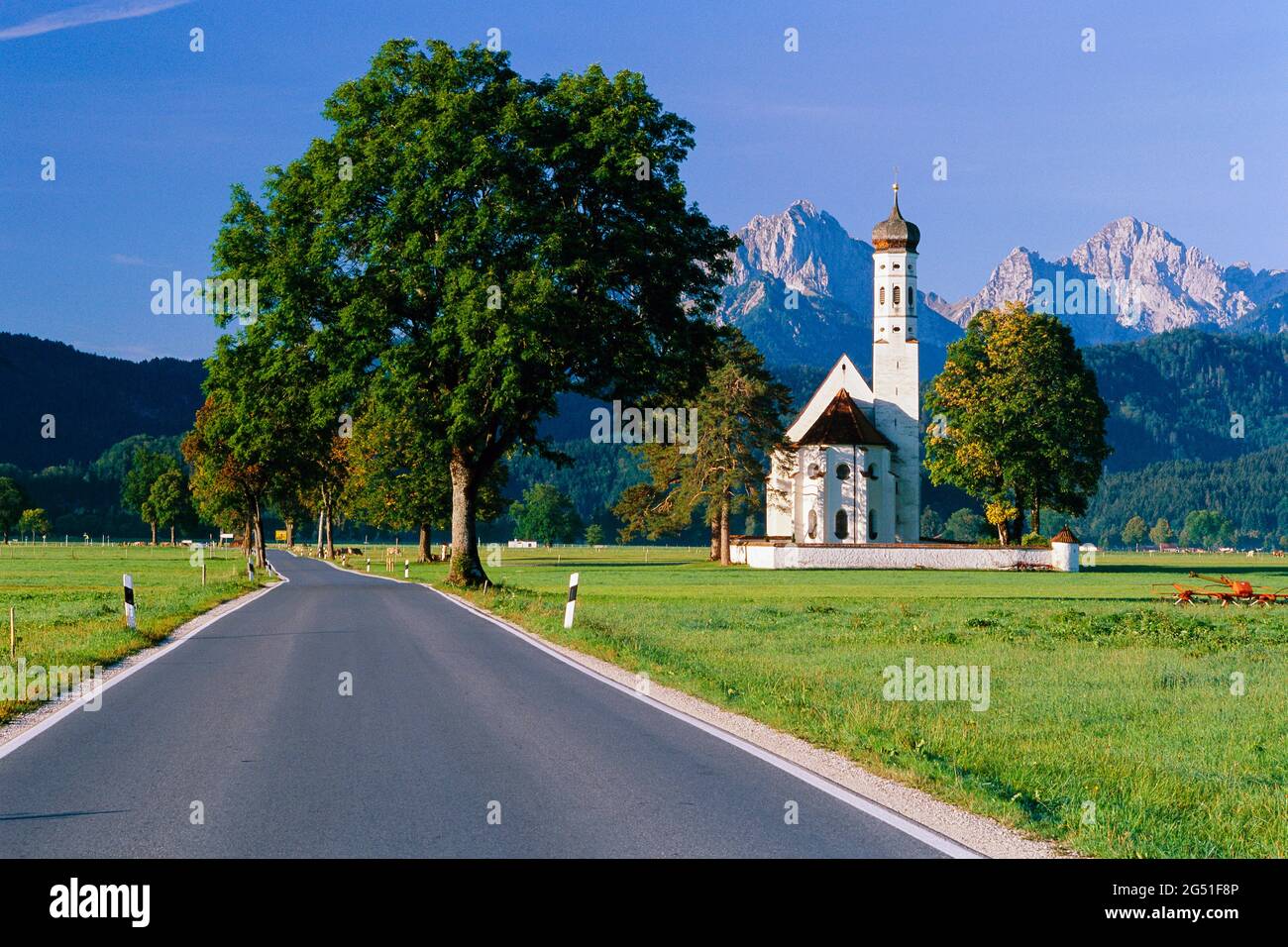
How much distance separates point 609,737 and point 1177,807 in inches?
179

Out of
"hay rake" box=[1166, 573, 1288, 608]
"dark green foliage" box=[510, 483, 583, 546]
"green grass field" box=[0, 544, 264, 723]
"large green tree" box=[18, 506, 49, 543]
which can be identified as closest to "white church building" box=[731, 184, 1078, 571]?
"hay rake" box=[1166, 573, 1288, 608]

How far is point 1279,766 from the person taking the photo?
1084cm

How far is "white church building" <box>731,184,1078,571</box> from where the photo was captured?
74000 millimetres

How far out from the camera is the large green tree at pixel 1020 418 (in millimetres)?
73062

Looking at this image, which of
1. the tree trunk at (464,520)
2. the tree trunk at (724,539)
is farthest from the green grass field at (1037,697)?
the tree trunk at (724,539)

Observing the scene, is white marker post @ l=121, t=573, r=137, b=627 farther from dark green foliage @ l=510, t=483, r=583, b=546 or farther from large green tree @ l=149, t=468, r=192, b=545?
dark green foliage @ l=510, t=483, r=583, b=546

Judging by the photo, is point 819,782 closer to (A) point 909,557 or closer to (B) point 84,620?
(B) point 84,620

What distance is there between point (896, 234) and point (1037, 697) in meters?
85.7

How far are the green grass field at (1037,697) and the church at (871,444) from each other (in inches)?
1922

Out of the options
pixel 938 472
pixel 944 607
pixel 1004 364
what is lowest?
pixel 944 607

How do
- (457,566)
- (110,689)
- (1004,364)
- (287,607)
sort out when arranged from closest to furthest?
1. (110,689)
2. (287,607)
3. (457,566)
4. (1004,364)

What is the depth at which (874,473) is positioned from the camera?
88750mm
